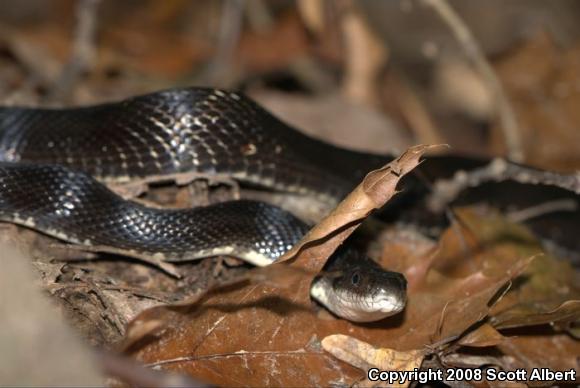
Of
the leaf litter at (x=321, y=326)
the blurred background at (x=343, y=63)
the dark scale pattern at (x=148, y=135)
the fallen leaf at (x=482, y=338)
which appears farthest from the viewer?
the blurred background at (x=343, y=63)

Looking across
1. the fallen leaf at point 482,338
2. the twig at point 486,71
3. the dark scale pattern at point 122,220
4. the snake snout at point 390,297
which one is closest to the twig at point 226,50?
the twig at point 486,71

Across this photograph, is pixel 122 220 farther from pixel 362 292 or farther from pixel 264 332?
pixel 362 292

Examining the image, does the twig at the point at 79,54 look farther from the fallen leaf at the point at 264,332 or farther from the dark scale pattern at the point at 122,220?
the fallen leaf at the point at 264,332

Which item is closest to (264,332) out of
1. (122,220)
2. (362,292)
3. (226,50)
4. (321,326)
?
(321,326)

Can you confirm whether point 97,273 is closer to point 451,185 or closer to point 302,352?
point 302,352

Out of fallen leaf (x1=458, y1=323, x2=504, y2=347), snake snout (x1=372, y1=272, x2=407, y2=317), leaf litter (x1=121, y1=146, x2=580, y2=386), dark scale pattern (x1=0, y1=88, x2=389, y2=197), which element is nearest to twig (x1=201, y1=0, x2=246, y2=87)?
dark scale pattern (x1=0, y1=88, x2=389, y2=197)

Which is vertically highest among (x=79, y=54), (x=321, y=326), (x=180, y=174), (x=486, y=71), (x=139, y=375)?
(x=486, y=71)

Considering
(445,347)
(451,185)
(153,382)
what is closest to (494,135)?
(451,185)
